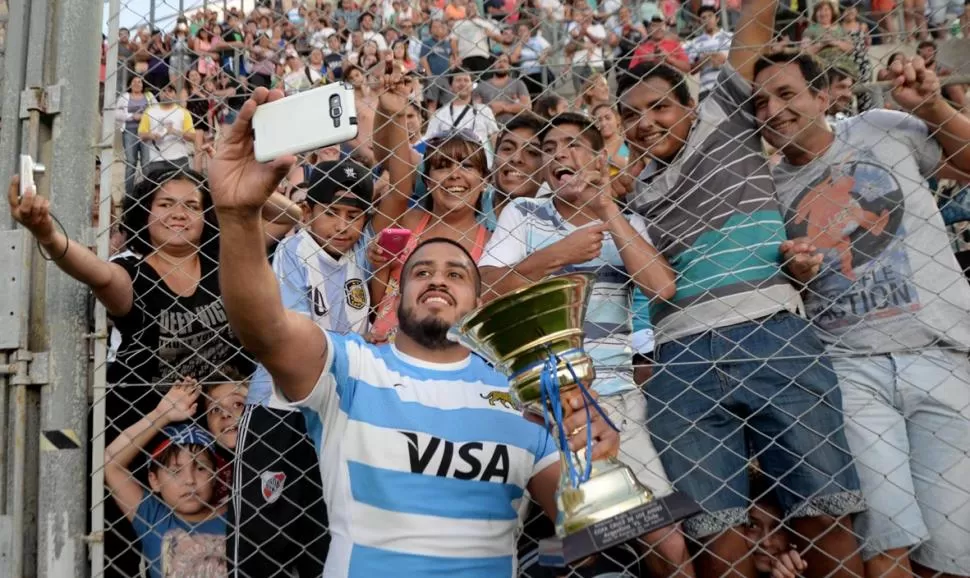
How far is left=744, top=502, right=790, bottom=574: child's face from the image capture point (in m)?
2.62

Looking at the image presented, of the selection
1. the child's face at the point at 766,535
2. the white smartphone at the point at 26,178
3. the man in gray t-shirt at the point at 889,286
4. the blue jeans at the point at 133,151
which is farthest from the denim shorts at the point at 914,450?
the blue jeans at the point at 133,151

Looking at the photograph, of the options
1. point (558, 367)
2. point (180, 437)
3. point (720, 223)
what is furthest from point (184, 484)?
point (720, 223)

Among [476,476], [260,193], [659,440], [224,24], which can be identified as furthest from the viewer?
[224,24]

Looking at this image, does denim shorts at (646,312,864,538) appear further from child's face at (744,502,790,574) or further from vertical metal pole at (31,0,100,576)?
vertical metal pole at (31,0,100,576)

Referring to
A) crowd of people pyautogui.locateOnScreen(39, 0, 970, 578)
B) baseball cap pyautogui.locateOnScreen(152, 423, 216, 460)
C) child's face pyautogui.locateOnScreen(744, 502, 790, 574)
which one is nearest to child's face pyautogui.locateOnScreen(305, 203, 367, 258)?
crowd of people pyautogui.locateOnScreen(39, 0, 970, 578)

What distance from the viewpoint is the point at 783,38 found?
2994mm

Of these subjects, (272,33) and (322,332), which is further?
(272,33)

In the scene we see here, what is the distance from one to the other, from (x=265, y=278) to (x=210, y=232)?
1.22 metres

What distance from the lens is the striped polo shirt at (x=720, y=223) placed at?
8.86 feet

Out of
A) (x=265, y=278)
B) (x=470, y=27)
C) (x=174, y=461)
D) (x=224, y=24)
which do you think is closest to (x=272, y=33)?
(x=224, y=24)

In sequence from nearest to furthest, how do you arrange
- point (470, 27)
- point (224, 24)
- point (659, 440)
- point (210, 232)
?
point (659, 440)
point (210, 232)
point (224, 24)
point (470, 27)

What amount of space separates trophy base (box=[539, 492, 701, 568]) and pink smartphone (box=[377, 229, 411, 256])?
4.73 feet

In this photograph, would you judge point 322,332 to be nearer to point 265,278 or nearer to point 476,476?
point 265,278

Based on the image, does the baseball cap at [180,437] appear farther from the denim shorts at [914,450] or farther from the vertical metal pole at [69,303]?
the denim shorts at [914,450]
